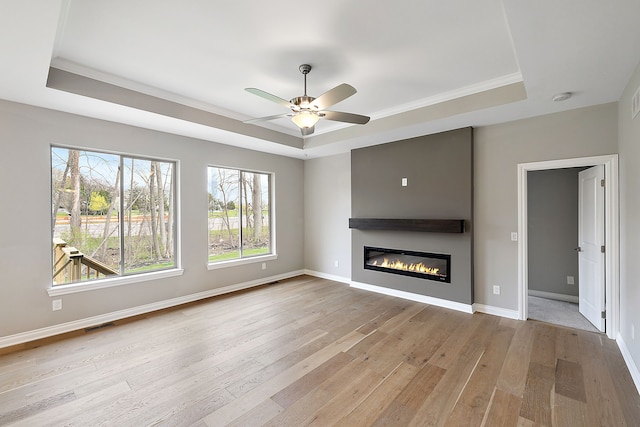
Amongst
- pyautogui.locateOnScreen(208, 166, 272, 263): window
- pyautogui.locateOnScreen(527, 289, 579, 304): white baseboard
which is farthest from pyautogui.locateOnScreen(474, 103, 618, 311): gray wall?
pyautogui.locateOnScreen(208, 166, 272, 263): window

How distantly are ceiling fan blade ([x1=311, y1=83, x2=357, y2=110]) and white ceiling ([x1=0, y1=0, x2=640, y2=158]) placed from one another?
445mm

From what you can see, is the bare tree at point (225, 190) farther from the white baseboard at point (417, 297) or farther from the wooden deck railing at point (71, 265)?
the white baseboard at point (417, 297)

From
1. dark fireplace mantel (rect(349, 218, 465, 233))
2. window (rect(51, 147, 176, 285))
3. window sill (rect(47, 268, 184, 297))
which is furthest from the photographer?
dark fireplace mantel (rect(349, 218, 465, 233))

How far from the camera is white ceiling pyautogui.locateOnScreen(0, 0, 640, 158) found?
76.7 inches

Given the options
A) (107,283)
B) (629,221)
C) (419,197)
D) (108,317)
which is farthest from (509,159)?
(108,317)

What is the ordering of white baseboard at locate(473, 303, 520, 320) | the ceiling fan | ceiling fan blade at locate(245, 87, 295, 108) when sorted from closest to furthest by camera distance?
1. ceiling fan blade at locate(245, 87, 295, 108)
2. the ceiling fan
3. white baseboard at locate(473, 303, 520, 320)

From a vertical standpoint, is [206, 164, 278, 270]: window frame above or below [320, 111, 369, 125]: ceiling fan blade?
below

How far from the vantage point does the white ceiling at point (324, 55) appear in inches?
76.7

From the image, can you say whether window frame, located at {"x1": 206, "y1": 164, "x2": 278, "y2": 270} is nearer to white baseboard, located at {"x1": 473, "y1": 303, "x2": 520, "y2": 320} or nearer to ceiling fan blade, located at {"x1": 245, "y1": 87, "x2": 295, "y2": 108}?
ceiling fan blade, located at {"x1": 245, "y1": 87, "x2": 295, "y2": 108}

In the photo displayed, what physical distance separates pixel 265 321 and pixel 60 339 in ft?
7.43

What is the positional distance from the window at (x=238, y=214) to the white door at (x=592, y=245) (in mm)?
4966

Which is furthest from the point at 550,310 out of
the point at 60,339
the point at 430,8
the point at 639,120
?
the point at 60,339

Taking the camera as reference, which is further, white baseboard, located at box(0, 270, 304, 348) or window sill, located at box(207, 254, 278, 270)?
window sill, located at box(207, 254, 278, 270)

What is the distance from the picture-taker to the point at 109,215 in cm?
380
